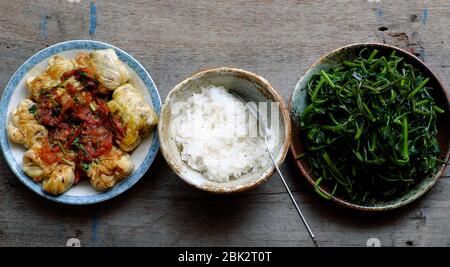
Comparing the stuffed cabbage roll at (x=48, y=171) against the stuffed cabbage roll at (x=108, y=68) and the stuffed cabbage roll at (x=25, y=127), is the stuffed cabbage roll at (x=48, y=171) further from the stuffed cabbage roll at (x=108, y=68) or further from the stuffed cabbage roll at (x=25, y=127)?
the stuffed cabbage roll at (x=108, y=68)

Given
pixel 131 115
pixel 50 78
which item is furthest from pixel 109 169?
pixel 50 78

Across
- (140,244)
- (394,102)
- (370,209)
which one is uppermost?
(394,102)

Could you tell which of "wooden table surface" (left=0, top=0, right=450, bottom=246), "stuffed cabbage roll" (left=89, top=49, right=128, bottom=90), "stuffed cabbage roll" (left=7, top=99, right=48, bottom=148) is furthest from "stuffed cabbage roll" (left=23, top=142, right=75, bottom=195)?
"stuffed cabbage roll" (left=89, top=49, right=128, bottom=90)

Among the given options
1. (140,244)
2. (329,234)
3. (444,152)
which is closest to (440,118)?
(444,152)

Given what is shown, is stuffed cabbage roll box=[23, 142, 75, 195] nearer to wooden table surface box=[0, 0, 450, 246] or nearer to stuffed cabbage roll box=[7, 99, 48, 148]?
stuffed cabbage roll box=[7, 99, 48, 148]

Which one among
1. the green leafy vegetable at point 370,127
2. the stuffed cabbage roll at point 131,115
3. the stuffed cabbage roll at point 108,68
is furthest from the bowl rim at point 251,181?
the stuffed cabbage roll at point 108,68

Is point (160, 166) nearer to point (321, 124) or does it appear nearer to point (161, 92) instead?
point (161, 92)
